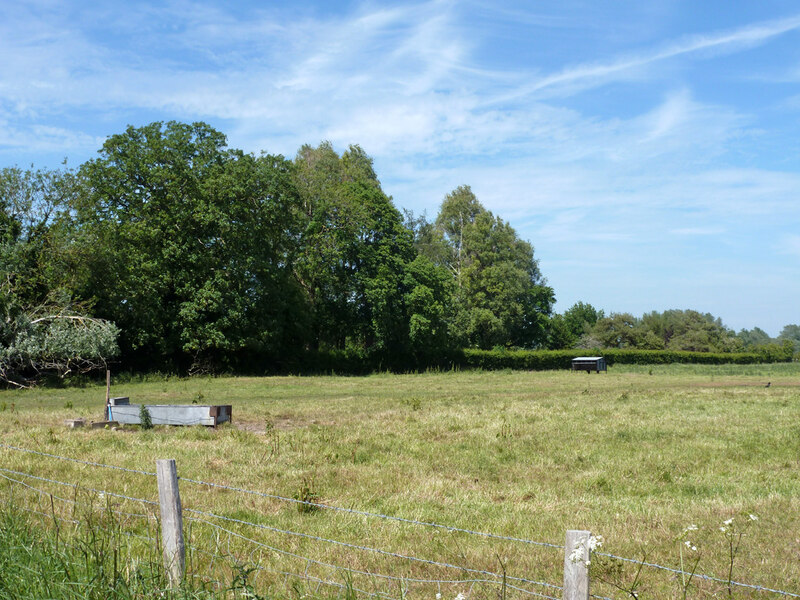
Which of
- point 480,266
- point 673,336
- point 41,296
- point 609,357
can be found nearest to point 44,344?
point 41,296

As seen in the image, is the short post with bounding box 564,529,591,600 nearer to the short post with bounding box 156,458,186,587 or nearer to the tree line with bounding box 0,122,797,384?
the short post with bounding box 156,458,186,587

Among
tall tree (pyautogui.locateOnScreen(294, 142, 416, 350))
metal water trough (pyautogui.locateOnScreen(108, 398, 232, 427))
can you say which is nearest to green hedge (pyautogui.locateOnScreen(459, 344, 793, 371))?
tall tree (pyautogui.locateOnScreen(294, 142, 416, 350))

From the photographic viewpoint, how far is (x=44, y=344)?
32.7 meters

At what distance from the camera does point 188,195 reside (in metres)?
42.1

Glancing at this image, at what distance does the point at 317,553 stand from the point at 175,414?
416 inches

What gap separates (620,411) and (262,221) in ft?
99.8

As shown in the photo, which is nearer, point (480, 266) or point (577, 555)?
point (577, 555)

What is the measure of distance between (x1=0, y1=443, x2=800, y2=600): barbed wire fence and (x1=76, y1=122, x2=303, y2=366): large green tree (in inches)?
1274

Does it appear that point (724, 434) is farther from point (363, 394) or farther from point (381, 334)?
point (381, 334)

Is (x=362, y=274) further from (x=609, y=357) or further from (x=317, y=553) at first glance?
(x=317, y=553)

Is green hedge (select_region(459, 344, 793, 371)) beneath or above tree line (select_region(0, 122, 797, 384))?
beneath

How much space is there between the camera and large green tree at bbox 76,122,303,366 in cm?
4034

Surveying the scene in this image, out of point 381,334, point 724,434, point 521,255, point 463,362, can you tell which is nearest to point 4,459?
point 724,434

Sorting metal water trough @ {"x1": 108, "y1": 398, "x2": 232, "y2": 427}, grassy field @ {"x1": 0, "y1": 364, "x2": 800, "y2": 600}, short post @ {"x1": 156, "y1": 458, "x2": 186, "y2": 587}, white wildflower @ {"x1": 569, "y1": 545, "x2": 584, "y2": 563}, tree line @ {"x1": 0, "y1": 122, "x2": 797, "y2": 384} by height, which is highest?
tree line @ {"x1": 0, "y1": 122, "x2": 797, "y2": 384}
